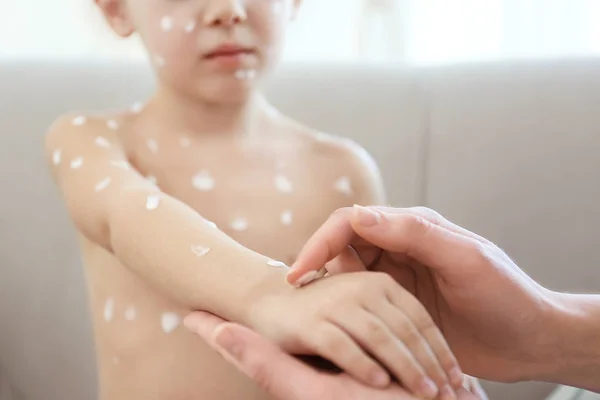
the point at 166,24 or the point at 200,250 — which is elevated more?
the point at 166,24

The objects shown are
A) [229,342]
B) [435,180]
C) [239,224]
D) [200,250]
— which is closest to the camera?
[229,342]

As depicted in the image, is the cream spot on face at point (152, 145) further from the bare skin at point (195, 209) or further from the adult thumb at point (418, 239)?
the adult thumb at point (418, 239)

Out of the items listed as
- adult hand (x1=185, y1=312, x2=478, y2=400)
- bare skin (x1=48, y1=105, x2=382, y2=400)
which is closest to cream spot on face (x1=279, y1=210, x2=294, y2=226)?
bare skin (x1=48, y1=105, x2=382, y2=400)

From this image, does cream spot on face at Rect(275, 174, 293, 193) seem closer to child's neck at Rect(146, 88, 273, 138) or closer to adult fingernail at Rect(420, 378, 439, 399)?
child's neck at Rect(146, 88, 273, 138)

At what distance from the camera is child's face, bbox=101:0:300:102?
550mm

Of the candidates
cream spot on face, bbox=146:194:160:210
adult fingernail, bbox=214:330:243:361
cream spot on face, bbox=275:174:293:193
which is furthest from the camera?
cream spot on face, bbox=275:174:293:193

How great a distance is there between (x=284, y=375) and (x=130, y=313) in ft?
0.73

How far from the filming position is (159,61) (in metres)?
0.57

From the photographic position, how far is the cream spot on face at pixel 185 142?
0.61 metres

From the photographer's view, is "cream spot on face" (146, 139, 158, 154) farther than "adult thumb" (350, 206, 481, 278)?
Yes

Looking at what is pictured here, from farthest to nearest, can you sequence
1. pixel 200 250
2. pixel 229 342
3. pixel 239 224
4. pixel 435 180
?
pixel 435 180
pixel 239 224
pixel 200 250
pixel 229 342

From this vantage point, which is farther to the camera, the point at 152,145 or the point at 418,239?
the point at 152,145

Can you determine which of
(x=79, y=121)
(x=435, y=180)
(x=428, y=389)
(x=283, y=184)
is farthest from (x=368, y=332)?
(x=435, y=180)

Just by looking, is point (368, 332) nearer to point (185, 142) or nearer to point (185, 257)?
point (185, 257)
